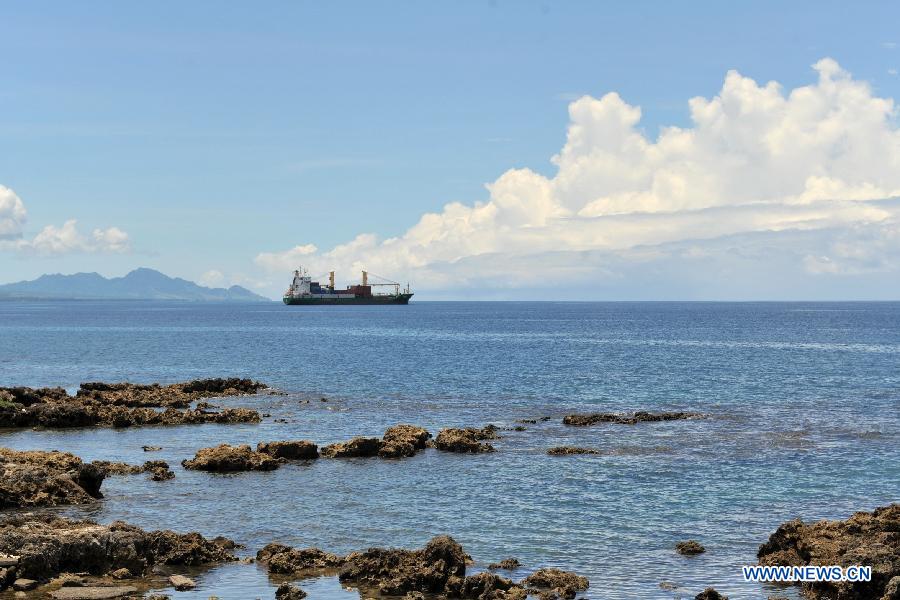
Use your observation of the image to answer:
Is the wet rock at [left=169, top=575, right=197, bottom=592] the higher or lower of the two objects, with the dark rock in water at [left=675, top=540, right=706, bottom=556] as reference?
lower

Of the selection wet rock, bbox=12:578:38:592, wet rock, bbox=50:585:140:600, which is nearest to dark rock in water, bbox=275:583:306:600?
wet rock, bbox=50:585:140:600

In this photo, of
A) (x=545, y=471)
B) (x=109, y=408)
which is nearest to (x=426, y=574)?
(x=545, y=471)

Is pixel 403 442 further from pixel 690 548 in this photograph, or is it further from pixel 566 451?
pixel 690 548

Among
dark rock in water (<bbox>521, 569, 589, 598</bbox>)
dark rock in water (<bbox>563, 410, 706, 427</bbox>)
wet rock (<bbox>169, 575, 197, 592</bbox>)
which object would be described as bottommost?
wet rock (<bbox>169, 575, 197, 592</bbox>)

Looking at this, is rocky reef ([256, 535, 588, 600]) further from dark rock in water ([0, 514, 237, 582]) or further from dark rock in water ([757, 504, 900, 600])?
dark rock in water ([757, 504, 900, 600])

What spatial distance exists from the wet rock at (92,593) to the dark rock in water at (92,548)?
147 centimetres

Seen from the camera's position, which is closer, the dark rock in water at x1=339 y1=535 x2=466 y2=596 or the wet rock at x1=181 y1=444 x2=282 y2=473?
the dark rock in water at x1=339 y1=535 x2=466 y2=596

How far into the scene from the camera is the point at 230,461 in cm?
3788

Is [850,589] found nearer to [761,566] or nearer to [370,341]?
[761,566]

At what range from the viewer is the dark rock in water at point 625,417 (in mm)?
51625

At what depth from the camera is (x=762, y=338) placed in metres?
155

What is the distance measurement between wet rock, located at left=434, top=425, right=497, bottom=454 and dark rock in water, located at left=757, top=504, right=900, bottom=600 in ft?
62.0

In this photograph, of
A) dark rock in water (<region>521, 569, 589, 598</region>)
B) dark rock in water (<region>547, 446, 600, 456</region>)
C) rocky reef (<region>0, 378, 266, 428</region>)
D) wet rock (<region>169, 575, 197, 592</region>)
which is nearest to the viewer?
dark rock in water (<region>521, 569, 589, 598</region>)

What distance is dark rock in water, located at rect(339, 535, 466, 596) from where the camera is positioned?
2270 cm
